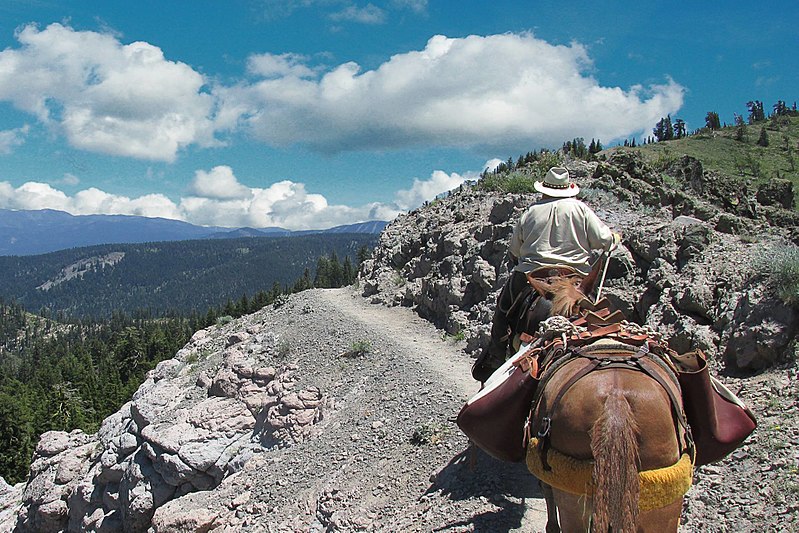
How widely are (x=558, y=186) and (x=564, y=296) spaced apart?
5.94ft

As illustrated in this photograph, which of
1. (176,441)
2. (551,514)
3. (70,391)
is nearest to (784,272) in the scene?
(551,514)

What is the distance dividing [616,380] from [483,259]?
1310cm

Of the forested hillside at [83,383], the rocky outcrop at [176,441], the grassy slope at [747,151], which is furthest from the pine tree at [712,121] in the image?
the rocky outcrop at [176,441]

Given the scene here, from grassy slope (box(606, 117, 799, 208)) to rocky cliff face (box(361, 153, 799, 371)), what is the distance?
13991 millimetres

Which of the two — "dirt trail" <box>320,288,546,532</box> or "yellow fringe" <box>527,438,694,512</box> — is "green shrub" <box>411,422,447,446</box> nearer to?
"dirt trail" <box>320,288,546,532</box>

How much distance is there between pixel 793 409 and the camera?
6.02 metres

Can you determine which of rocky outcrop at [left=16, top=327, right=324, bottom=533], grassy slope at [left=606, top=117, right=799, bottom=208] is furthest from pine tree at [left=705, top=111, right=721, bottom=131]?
rocky outcrop at [left=16, top=327, right=324, bottom=533]

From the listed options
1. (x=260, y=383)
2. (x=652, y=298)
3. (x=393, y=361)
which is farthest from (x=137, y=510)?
(x=652, y=298)

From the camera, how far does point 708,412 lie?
376 centimetres

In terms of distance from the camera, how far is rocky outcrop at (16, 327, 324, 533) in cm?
1240

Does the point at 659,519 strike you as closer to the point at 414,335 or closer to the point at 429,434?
the point at 429,434

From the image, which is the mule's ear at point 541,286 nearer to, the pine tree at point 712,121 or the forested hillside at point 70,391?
→ the forested hillside at point 70,391

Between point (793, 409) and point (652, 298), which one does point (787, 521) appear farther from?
point (652, 298)

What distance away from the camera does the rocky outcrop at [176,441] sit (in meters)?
12.4
